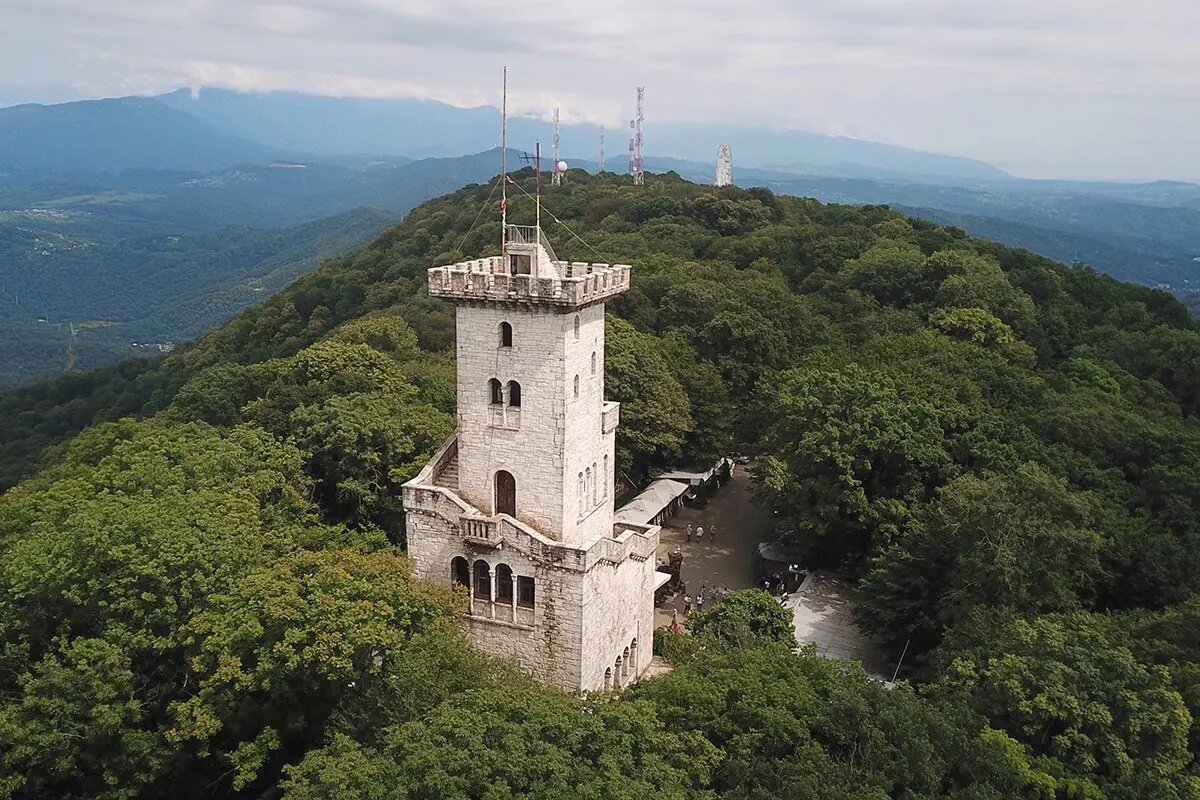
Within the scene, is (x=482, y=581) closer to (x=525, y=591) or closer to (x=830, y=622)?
(x=525, y=591)

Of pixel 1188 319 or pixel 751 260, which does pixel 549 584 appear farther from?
pixel 1188 319

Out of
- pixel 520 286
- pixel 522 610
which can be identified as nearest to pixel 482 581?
pixel 522 610

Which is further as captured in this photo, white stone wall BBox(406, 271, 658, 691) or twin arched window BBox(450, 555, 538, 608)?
twin arched window BBox(450, 555, 538, 608)

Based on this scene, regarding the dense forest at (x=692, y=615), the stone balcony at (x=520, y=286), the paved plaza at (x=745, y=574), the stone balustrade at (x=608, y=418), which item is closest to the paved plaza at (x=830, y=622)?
the paved plaza at (x=745, y=574)

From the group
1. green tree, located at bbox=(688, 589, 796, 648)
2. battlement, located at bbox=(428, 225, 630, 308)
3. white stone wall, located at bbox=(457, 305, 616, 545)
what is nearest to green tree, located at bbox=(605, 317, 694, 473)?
green tree, located at bbox=(688, 589, 796, 648)

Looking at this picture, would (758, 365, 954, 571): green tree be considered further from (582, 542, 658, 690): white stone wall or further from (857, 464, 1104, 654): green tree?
(582, 542, 658, 690): white stone wall

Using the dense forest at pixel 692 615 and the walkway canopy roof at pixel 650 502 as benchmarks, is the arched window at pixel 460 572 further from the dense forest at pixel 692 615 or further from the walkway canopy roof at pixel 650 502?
the walkway canopy roof at pixel 650 502

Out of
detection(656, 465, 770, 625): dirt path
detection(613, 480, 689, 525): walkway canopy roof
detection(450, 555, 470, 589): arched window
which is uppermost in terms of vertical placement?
detection(450, 555, 470, 589): arched window
